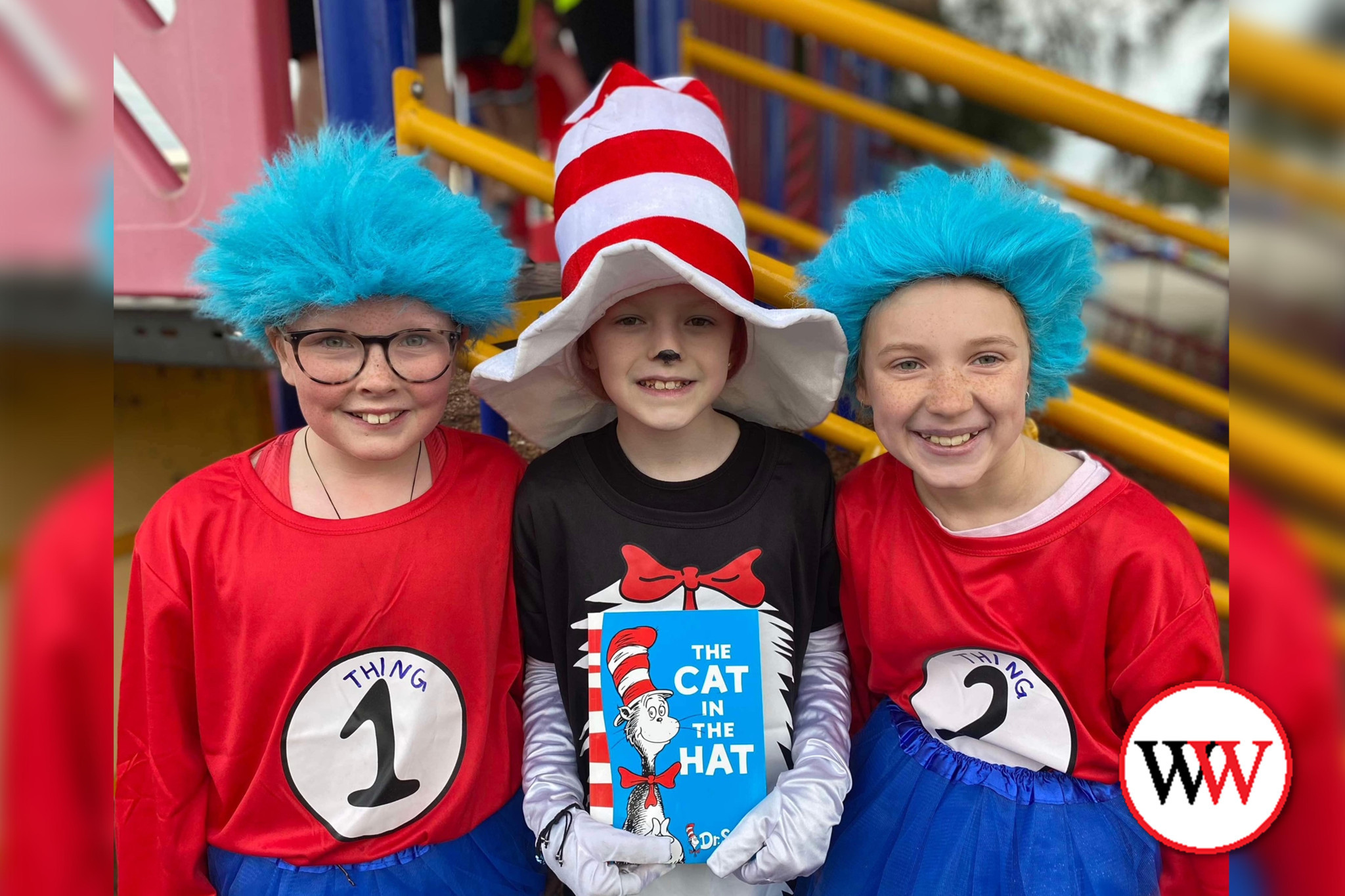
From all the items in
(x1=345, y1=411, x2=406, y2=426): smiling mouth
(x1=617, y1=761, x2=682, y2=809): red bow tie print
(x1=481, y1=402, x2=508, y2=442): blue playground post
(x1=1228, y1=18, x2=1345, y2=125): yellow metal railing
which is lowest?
(x1=617, y1=761, x2=682, y2=809): red bow tie print

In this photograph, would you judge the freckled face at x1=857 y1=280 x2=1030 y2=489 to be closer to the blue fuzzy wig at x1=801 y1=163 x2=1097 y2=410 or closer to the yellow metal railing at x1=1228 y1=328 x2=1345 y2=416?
→ the blue fuzzy wig at x1=801 y1=163 x2=1097 y2=410

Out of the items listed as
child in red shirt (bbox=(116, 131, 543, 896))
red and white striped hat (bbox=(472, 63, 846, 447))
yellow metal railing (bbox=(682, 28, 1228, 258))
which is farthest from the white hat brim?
yellow metal railing (bbox=(682, 28, 1228, 258))

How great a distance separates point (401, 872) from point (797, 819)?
609 mm

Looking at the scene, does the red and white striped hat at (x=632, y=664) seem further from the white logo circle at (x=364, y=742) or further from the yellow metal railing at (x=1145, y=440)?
the yellow metal railing at (x=1145, y=440)

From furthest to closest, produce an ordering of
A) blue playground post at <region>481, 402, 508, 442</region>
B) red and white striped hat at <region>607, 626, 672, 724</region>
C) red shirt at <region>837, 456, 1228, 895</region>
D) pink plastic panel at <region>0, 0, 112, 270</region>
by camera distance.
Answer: blue playground post at <region>481, 402, 508, 442</region> → red and white striped hat at <region>607, 626, 672, 724</region> → red shirt at <region>837, 456, 1228, 895</region> → pink plastic panel at <region>0, 0, 112, 270</region>

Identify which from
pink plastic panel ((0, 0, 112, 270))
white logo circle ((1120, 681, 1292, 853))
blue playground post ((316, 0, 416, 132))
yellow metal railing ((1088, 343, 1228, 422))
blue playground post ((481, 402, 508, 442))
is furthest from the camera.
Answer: yellow metal railing ((1088, 343, 1228, 422))

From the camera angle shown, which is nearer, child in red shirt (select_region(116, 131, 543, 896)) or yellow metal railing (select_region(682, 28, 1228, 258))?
child in red shirt (select_region(116, 131, 543, 896))

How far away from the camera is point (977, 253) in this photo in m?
1.41

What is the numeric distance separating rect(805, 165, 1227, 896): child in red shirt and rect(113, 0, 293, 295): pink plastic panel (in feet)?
4.42

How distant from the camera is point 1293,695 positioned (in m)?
0.74

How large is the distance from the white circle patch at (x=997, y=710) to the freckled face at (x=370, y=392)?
887 millimetres

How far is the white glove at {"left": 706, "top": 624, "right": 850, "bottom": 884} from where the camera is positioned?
56.5 inches

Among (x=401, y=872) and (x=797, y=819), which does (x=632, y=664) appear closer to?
(x=797, y=819)

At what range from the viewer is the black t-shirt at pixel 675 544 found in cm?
153
